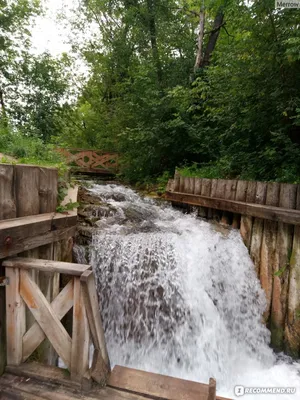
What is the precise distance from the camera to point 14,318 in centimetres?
209

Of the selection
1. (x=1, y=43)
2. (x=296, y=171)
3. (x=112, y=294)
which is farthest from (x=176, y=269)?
(x=1, y=43)

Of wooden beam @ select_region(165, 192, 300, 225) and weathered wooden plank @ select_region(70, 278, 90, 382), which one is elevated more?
wooden beam @ select_region(165, 192, 300, 225)

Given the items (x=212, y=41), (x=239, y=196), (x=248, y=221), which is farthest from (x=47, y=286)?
(x=212, y=41)

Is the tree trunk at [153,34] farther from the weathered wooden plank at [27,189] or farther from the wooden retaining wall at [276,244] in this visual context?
the weathered wooden plank at [27,189]

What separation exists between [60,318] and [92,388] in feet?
1.96

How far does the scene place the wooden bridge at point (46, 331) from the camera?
1910mm

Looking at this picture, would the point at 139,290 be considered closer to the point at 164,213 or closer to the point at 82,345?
the point at 82,345

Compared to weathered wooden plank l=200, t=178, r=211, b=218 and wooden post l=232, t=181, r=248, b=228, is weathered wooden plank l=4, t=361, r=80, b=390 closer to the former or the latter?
wooden post l=232, t=181, r=248, b=228

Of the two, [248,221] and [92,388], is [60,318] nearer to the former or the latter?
[92,388]

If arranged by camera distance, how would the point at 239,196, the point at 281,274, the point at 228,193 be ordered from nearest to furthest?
the point at 281,274 → the point at 239,196 → the point at 228,193

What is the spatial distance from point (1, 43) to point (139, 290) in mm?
10114

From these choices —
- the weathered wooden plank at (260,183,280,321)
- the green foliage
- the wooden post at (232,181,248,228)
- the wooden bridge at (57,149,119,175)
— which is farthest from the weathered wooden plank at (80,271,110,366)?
the wooden bridge at (57,149,119,175)

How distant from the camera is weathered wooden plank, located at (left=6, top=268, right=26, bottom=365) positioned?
2.06 meters

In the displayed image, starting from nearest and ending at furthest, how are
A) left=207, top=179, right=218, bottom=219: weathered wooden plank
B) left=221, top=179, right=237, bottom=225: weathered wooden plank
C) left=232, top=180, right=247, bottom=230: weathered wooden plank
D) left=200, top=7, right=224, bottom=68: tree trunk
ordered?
left=232, top=180, right=247, bottom=230: weathered wooden plank → left=221, top=179, right=237, bottom=225: weathered wooden plank → left=207, top=179, right=218, bottom=219: weathered wooden plank → left=200, top=7, right=224, bottom=68: tree trunk
